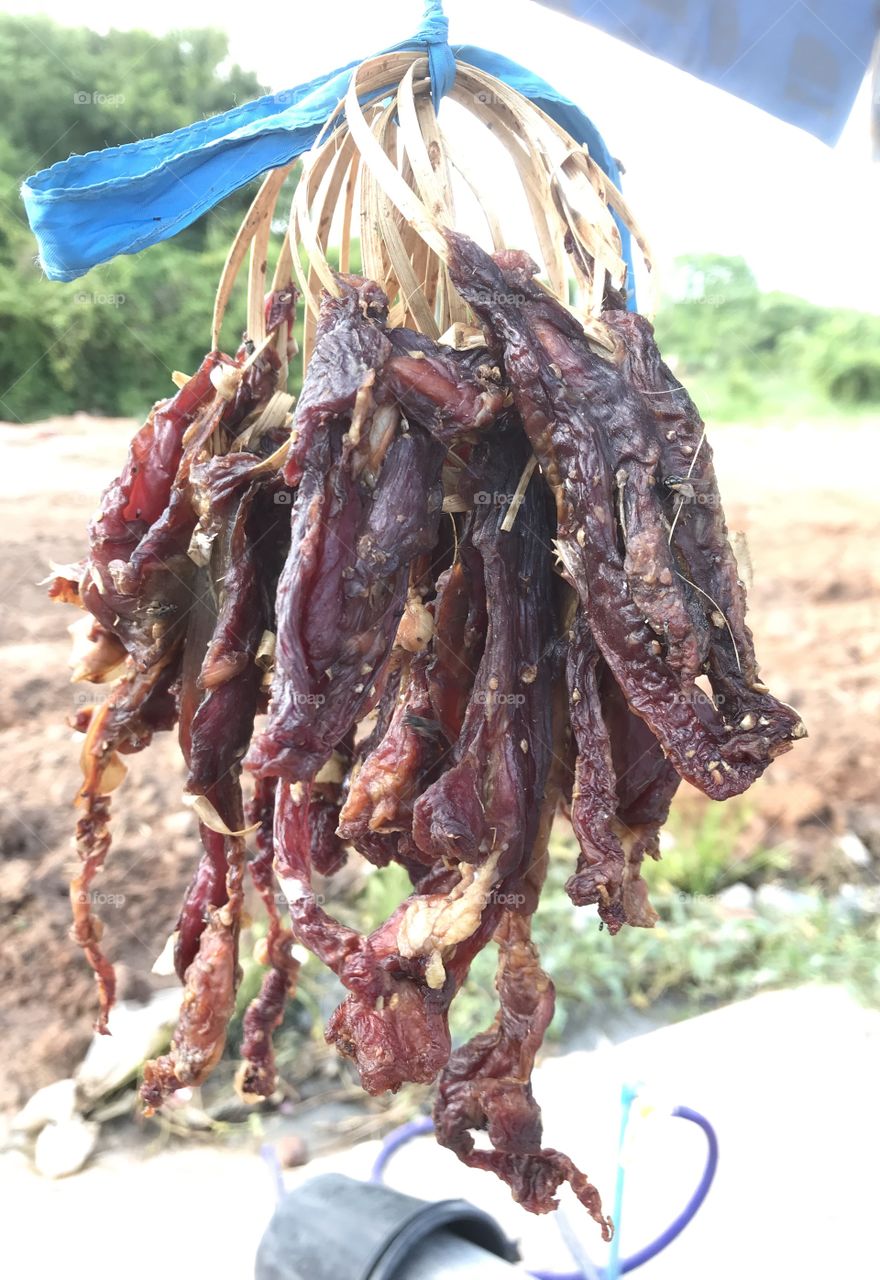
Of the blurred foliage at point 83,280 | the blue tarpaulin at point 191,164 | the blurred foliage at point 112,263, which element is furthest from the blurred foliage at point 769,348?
the blue tarpaulin at point 191,164

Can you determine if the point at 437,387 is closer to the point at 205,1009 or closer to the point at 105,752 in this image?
the point at 105,752

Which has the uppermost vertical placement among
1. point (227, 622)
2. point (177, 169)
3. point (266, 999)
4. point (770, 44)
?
point (770, 44)

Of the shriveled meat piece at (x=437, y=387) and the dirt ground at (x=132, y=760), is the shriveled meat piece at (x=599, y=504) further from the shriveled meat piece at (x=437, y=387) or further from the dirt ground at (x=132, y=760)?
Answer: the dirt ground at (x=132, y=760)

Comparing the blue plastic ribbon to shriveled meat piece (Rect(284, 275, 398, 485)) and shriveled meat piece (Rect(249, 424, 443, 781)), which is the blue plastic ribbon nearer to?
shriveled meat piece (Rect(284, 275, 398, 485))

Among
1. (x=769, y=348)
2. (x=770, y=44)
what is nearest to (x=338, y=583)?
(x=770, y=44)

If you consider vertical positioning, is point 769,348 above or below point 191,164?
below

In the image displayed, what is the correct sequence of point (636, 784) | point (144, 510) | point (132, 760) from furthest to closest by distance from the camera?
point (132, 760) < point (144, 510) < point (636, 784)

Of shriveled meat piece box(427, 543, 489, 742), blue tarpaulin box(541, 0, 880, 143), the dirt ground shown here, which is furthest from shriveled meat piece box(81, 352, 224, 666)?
blue tarpaulin box(541, 0, 880, 143)
